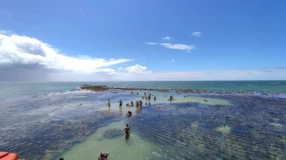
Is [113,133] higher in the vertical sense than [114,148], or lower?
higher

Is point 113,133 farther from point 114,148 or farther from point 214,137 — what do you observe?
point 214,137

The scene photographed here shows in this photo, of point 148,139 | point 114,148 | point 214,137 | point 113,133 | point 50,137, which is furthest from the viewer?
point 113,133

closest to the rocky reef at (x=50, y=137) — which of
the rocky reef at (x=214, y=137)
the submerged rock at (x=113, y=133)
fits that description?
the submerged rock at (x=113, y=133)

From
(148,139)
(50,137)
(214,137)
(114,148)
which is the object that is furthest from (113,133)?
(214,137)

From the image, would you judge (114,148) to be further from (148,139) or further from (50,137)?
(50,137)

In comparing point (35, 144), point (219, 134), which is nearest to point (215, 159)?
point (219, 134)

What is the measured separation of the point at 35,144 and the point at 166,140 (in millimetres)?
13263

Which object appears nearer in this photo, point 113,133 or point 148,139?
point 148,139

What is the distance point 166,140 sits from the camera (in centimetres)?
1689

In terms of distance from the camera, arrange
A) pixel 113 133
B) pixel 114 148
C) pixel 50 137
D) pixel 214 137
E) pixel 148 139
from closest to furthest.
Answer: pixel 114 148 < pixel 148 139 < pixel 214 137 < pixel 50 137 < pixel 113 133

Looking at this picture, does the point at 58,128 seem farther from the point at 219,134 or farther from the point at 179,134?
the point at 219,134

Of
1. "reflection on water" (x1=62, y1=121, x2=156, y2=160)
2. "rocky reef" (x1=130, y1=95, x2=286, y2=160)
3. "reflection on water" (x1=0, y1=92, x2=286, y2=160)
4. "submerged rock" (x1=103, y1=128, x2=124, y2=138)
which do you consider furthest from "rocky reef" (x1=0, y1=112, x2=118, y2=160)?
"rocky reef" (x1=130, y1=95, x2=286, y2=160)

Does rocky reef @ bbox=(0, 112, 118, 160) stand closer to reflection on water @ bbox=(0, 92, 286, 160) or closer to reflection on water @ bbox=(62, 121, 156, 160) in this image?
reflection on water @ bbox=(0, 92, 286, 160)

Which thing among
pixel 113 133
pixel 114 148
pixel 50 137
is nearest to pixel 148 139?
pixel 114 148
